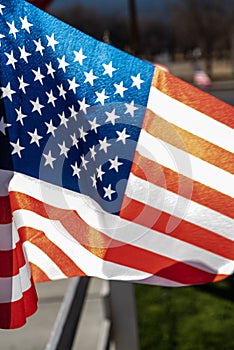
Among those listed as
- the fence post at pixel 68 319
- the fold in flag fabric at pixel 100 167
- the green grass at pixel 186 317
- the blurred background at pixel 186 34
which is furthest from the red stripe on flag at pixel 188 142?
the blurred background at pixel 186 34

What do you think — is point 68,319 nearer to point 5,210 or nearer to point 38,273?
point 38,273

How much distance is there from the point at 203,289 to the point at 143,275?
4.92 metres

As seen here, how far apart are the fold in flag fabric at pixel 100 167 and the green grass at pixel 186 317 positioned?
348 cm

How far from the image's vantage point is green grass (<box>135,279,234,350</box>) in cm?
593

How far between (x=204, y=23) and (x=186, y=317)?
186ft

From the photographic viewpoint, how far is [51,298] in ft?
20.5

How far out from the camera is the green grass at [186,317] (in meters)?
5.93

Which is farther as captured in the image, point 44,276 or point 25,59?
point 44,276

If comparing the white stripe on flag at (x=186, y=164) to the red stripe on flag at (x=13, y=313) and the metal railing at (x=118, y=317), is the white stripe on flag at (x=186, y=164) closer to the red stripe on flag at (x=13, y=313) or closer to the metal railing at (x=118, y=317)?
the red stripe on flag at (x=13, y=313)

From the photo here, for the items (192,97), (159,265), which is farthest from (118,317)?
(192,97)

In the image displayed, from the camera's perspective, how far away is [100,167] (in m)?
2.48

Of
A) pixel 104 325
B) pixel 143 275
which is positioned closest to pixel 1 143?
pixel 143 275

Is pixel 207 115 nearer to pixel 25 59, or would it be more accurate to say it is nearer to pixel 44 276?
pixel 25 59

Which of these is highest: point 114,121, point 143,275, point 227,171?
point 114,121
